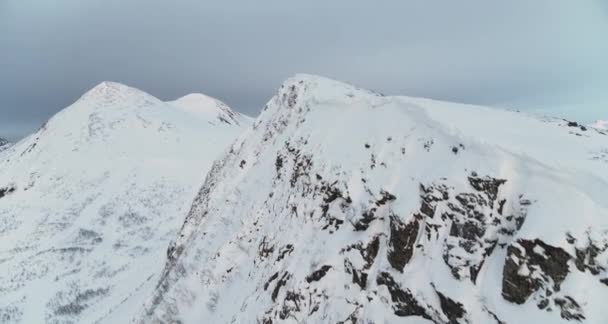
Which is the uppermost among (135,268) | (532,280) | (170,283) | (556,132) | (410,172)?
(556,132)

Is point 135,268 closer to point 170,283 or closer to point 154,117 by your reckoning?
point 170,283

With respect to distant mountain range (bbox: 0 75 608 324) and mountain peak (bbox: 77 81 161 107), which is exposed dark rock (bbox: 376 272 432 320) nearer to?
distant mountain range (bbox: 0 75 608 324)

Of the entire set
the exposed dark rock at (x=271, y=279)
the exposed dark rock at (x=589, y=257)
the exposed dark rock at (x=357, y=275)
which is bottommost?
the exposed dark rock at (x=271, y=279)

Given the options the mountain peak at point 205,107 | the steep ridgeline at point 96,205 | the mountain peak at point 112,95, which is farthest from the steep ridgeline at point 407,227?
the mountain peak at point 205,107

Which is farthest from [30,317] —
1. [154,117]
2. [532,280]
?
[154,117]

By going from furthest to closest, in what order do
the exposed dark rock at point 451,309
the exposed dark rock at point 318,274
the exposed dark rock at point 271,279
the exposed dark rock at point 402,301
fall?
the exposed dark rock at point 271,279 → the exposed dark rock at point 318,274 → the exposed dark rock at point 402,301 → the exposed dark rock at point 451,309

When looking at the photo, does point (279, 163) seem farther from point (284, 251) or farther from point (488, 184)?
point (488, 184)

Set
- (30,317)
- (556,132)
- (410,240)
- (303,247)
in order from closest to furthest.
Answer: (410,240) → (303,247) → (556,132) → (30,317)

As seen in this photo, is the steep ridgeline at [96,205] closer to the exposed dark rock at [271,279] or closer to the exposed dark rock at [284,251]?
the exposed dark rock at [271,279]
